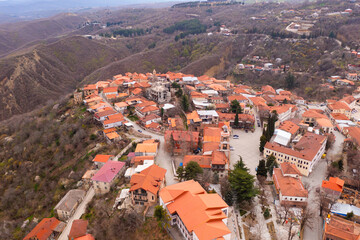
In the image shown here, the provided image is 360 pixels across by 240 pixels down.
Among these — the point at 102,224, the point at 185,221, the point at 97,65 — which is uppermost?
the point at 185,221

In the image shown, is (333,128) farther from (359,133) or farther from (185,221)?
(185,221)

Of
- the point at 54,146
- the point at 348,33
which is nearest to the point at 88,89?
the point at 54,146

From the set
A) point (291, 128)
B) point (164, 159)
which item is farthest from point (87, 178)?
point (291, 128)

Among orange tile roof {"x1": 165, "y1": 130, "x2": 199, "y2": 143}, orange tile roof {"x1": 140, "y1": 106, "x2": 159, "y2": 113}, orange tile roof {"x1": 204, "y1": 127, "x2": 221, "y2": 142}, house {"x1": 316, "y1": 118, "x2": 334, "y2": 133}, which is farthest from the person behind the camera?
orange tile roof {"x1": 140, "y1": 106, "x2": 159, "y2": 113}

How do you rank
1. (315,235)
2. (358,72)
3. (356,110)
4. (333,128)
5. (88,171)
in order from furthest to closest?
1. (358,72)
2. (356,110)
3. (333,128)
4. (88,171)
5. (315,235)

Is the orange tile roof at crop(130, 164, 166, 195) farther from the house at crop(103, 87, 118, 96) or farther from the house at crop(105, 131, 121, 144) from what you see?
the house at crop(103, 87, 118, 96)

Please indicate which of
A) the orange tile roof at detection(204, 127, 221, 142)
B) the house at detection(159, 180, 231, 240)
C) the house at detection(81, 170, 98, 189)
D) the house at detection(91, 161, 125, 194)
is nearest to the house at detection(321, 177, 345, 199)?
the house at detection(159, 180, 231, 240)
